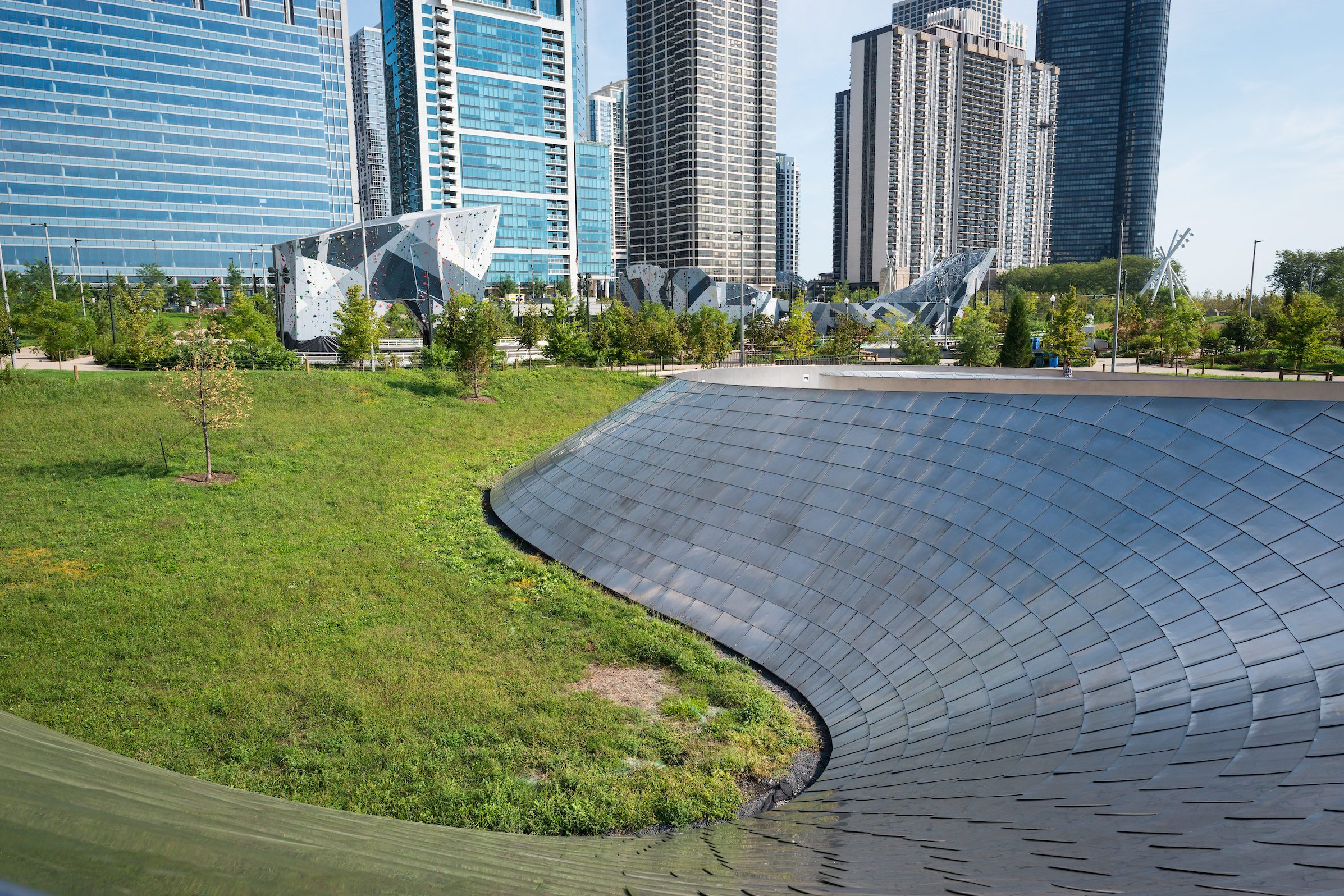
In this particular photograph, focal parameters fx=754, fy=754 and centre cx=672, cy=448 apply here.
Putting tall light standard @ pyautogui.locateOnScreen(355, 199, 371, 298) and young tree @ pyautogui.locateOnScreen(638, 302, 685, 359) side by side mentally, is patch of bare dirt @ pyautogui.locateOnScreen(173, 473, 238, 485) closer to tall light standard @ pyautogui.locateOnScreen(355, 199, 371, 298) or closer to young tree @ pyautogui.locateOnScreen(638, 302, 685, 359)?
tall light standard @ pyautogui.locateOnScreen(355, 199, 371, 298)

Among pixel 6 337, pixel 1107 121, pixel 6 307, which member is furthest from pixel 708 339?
pixel 1107 121

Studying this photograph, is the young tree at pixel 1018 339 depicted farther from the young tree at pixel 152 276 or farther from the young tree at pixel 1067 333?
the young tree at pixel 152 276

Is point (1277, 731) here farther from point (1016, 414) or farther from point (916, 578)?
A: point (1016, 414)

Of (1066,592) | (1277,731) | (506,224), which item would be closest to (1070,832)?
(1277,731)

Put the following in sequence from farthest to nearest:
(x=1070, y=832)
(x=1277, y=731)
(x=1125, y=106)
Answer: (x=1125, y=106)
(x=1277, y=731)
(x=1070, y=832)

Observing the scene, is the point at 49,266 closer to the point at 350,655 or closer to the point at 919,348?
the point at 919,348

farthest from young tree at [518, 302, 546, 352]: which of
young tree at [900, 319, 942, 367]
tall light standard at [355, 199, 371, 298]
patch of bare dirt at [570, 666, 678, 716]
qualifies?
patch of bare dirt at [570, 666, 678, 716]

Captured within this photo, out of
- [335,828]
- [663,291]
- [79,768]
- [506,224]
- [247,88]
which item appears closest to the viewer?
[79,768]
